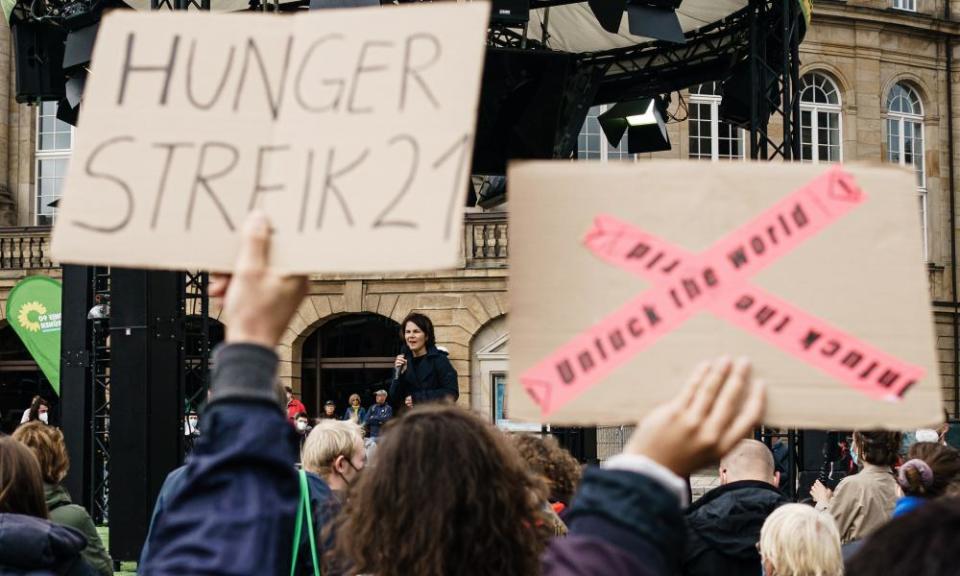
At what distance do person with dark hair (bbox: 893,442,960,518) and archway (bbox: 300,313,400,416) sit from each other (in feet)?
67.3

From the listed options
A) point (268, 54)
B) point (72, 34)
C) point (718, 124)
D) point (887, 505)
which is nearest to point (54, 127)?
point (718, 124)

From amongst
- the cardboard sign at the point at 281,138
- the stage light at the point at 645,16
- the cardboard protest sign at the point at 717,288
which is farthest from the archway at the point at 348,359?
the cardboard protest sign at the point at 717,288

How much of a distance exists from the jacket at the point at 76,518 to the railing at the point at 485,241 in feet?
63.4

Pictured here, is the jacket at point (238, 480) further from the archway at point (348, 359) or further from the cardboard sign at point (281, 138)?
the archway at point (348, 359)

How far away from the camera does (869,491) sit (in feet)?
18.1

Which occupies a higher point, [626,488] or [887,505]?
[626,488]

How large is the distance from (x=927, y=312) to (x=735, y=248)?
0.25 metres

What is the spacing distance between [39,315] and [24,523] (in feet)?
49.4

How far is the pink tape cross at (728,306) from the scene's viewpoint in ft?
5.50

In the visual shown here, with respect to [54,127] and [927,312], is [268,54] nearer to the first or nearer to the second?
[927,312]

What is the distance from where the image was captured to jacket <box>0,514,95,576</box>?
3.31 meters

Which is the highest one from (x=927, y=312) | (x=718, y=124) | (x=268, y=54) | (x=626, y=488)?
(x=718, y=124)

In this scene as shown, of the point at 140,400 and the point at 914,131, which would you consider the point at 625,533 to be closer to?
the point at 140,400

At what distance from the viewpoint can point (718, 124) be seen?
26.2 metres
